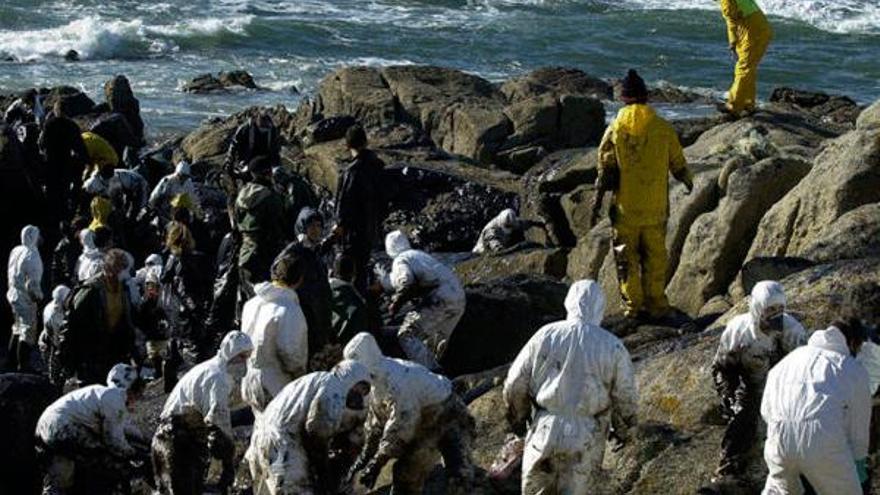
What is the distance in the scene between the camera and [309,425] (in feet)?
32.4

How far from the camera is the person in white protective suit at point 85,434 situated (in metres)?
11.2

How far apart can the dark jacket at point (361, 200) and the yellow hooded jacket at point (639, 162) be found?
2.44 metres

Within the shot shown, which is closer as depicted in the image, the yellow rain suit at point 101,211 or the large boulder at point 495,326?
the large boulder at point 495,326

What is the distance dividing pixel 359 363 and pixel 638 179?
3846mm

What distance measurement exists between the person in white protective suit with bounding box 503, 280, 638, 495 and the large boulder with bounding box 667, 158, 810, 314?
17.9 feet

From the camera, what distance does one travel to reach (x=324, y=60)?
4416 centimetres

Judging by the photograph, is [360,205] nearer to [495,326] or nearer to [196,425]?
[495,326]

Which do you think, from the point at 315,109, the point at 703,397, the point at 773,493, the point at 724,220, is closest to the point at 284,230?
the point at 724,220

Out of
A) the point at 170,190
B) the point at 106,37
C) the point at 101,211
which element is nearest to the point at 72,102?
the point at 170,190

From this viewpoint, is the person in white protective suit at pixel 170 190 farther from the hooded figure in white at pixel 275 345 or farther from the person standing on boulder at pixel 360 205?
the hooded figure in white at pixel 275 345

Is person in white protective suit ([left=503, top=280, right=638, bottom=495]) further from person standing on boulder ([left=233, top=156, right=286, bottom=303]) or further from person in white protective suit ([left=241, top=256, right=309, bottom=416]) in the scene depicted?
person standing on boulder ([left=233, top=156, right=286, bottom=303])

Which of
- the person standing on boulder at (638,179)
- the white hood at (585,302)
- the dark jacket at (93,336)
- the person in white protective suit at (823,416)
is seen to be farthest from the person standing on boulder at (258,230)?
the person in white protective suit at (823,416)

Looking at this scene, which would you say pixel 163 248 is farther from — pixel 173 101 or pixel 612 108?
pixel 173 101

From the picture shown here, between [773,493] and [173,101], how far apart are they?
2872 centimetres
